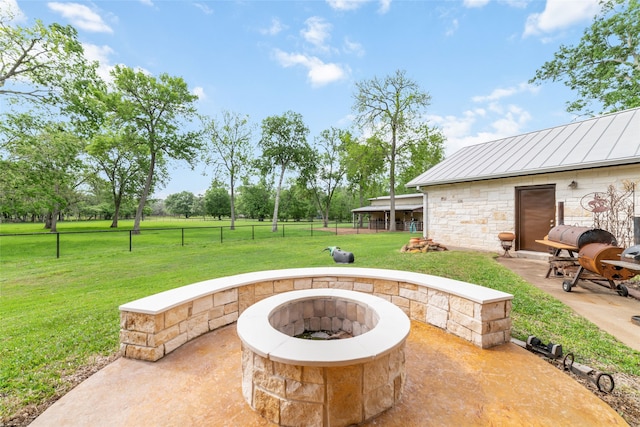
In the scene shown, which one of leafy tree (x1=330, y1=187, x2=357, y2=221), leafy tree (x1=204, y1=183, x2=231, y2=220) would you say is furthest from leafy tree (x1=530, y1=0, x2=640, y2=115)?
leafy tree (x1=204, y1=183, x2=231, y2=220)

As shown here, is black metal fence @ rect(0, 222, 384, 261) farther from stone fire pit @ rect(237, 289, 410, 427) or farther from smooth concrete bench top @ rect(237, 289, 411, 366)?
stone fire pit @ rect(237, 289, 410, 427)

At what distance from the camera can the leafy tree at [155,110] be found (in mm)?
19266

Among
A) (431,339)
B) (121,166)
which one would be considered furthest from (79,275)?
(121,166)

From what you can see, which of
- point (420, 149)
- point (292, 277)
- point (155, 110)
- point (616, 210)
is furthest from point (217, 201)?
point (616, 210)

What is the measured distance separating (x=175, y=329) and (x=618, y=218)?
9915 mm

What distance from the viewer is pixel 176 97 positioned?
20.8 meters

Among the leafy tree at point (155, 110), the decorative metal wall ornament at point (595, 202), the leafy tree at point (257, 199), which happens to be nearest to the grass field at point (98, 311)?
the decorative metal wall ornament at point (595, 202)

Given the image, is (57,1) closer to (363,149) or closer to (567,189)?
(567,189)

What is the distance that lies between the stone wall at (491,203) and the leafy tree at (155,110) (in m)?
20.7

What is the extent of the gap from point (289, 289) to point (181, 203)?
3054 inches

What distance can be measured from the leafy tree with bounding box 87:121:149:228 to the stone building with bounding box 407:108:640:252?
22282 millimetres

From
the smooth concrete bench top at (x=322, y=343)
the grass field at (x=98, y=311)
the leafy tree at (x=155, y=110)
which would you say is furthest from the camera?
the leafy tree at (x=155, y=110)

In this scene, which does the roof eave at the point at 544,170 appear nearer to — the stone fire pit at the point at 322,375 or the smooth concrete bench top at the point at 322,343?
the smooth concrete bench top at the point at 322,343

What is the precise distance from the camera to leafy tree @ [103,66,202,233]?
19266 mm
